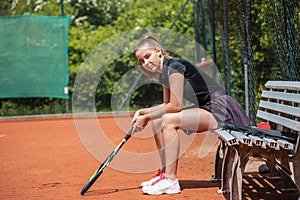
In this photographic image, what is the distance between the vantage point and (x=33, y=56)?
10797mm

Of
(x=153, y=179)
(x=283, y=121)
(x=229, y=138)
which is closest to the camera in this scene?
(x=229, y=138)

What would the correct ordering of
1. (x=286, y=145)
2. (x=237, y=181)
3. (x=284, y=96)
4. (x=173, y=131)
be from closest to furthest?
1. (x=286, y=145)
2. (x=237, y=181)
3. (x=284, y=96)
4. (x=173, y=131)

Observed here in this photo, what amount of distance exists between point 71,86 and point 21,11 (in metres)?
4.39

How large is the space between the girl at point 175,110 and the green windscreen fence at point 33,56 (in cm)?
691

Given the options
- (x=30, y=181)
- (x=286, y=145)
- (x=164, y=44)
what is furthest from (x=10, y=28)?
(x=286, y=145)

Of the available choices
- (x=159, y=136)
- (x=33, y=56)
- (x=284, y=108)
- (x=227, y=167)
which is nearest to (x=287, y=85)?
(x=284, y=108)

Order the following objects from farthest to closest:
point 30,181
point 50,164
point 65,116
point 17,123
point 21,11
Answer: point 21,11 → point 65,116 → point 17,123 → point 50,164 → point 30,181

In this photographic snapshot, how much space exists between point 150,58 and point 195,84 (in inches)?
14.1

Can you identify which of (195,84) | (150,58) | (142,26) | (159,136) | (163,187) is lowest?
(163,187)

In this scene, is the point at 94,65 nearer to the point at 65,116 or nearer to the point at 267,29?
the point at 65,116

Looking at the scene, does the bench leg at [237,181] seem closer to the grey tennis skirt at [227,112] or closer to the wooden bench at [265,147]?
the wooden bench at [265,147]

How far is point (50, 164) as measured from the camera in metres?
5.36

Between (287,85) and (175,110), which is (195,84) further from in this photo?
(287,85)

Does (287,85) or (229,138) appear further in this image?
(287,85)
